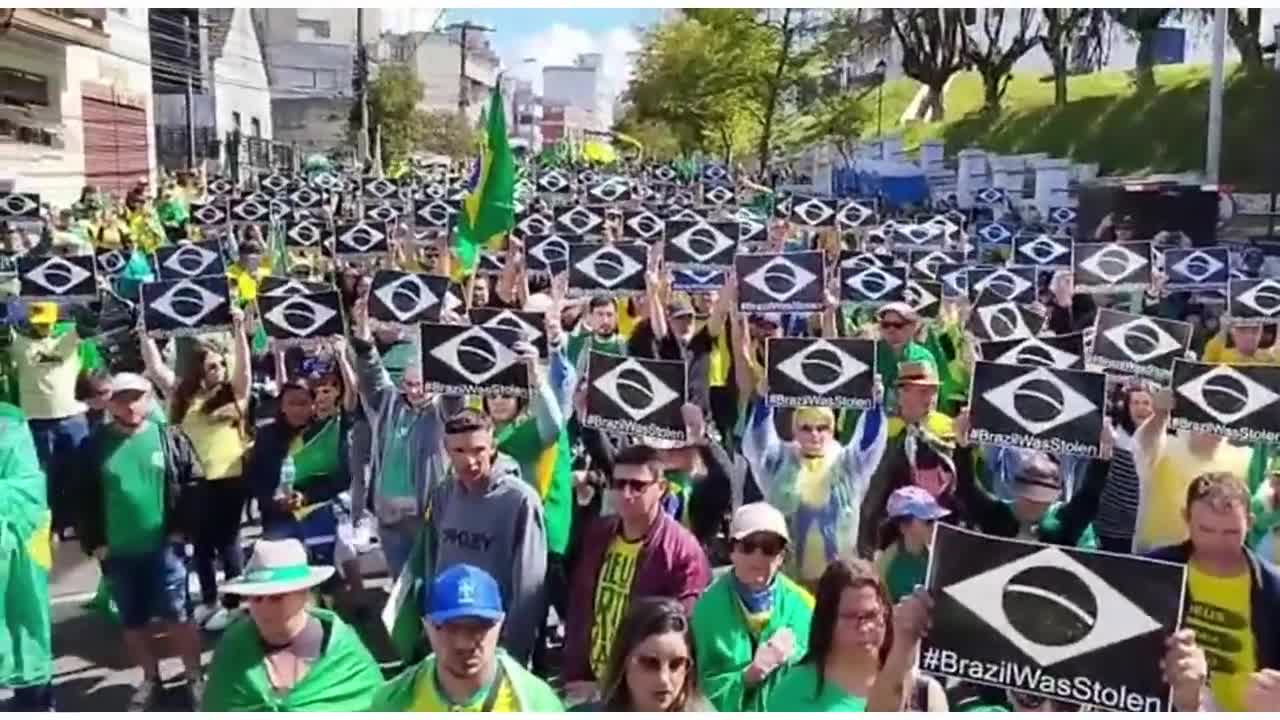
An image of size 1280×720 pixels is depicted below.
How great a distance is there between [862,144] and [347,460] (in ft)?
151

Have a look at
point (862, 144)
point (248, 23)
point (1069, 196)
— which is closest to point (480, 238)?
point (1069, 196)

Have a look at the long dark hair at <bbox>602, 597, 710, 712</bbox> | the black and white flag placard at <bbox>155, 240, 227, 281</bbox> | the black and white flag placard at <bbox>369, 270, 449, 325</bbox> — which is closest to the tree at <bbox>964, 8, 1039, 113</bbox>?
the black and white flag placard at <bbox>155, 240, 227, 281</bbox>

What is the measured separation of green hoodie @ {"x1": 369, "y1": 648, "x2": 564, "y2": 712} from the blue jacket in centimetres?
179

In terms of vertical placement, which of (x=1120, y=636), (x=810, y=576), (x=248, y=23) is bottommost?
(x=810, y=576)

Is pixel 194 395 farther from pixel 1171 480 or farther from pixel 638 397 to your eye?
pixel 1171 480

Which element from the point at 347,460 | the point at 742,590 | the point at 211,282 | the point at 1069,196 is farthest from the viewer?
the point at 1069,196

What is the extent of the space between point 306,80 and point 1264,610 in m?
80.7

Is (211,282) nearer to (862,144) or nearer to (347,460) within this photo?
(347,460)

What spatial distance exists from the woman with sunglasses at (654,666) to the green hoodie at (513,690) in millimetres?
156

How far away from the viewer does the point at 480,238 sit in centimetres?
1370

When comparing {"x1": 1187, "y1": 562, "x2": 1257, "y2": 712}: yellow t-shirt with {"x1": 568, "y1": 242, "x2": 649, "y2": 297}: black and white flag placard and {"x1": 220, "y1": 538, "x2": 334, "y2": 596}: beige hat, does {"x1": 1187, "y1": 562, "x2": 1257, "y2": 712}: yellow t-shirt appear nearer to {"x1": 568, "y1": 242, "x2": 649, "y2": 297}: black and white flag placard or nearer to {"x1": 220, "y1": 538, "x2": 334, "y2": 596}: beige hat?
{"x1": 220, "y1": 538, "x2": 334, "y2": 596}: beige hat

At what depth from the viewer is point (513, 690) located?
4.08 metres

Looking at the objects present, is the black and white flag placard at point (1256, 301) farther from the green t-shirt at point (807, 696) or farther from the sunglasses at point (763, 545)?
the green t-shirt at point (807, 696)

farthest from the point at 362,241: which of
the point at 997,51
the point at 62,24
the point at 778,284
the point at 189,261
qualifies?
the point at 997,51
